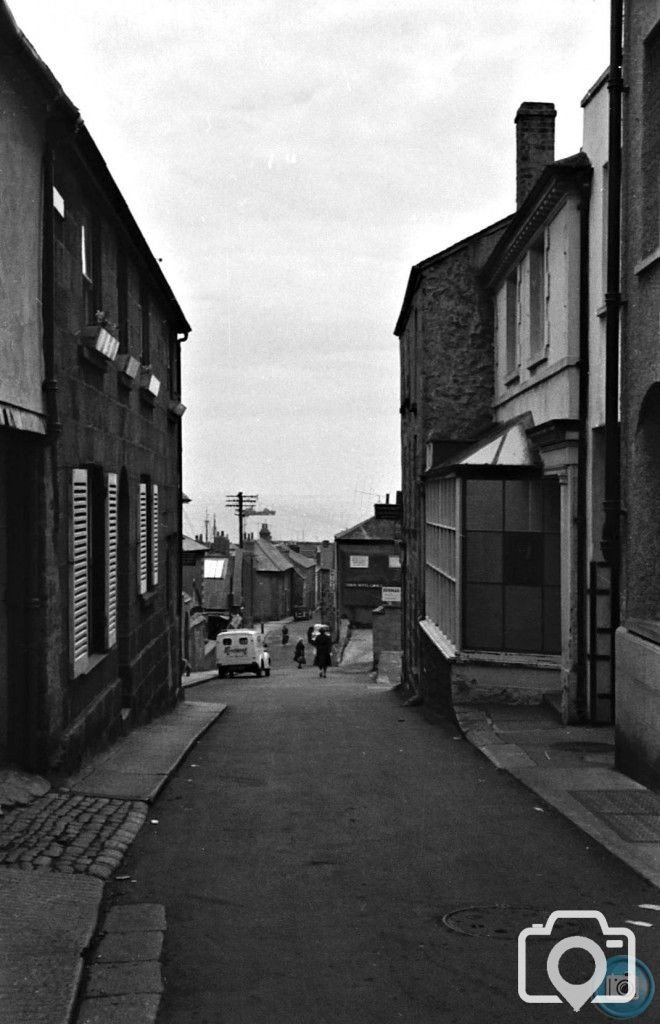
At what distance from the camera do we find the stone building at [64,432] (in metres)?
8.70

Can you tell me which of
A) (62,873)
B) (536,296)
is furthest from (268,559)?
(62,873)

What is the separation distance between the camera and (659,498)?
10.0 meters

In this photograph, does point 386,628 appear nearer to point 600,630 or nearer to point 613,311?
point 600,630

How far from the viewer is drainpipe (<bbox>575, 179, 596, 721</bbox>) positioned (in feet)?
44.6

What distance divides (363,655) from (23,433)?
41.8m

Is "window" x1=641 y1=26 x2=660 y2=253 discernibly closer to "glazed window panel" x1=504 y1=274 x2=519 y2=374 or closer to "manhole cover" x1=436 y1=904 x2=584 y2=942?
"manhole cover" x1=436 y1=904 x2=584 y2=942

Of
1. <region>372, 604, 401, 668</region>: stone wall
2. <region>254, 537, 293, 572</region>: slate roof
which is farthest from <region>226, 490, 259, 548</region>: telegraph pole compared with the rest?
<region>372, 604, 401, 668</region>: stone wall

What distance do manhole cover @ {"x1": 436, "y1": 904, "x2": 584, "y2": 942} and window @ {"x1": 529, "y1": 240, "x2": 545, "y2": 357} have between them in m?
11.0

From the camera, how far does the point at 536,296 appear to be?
16.7 m

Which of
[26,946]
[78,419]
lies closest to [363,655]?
[78,419]

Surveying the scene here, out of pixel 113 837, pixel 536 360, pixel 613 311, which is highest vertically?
pixel 536 360

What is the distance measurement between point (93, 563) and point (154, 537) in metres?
4.73

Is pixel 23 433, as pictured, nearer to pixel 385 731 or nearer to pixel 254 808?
pixel 254 808

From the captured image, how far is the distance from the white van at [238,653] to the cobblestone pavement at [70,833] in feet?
103
